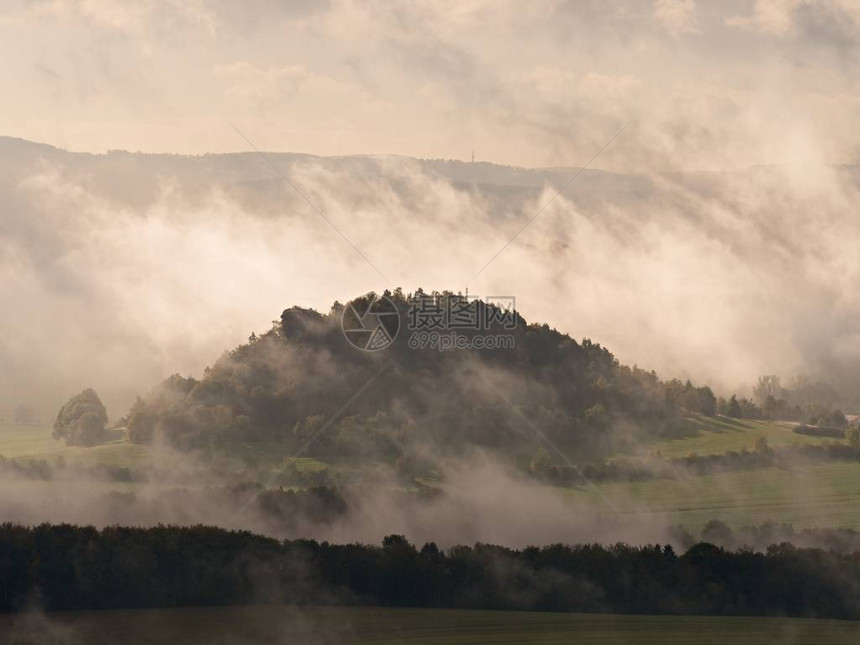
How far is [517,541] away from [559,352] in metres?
65.8

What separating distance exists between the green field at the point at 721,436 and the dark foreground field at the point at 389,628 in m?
77.9

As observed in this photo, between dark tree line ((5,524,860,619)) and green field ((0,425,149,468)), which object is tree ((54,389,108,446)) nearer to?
green field ((0,425,149,468))

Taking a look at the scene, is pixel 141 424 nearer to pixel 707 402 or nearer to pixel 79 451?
pixel 79 451

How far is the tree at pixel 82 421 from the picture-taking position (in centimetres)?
14726

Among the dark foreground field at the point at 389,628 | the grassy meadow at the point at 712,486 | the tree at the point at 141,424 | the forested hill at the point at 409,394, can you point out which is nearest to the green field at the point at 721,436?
the grassy meadow at the point at 712,486

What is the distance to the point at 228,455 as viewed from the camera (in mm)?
137750

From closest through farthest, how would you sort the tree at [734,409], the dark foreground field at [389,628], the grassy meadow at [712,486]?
1. the dark foreground field at [389,628]
2. the grassy meadow at [712,486]
3. the tree at [734,409]

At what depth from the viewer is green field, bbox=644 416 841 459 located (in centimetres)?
15025

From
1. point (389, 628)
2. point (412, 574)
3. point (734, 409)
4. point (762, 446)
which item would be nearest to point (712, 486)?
point (762, 446)

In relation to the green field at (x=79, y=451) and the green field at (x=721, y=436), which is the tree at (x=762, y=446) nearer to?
the green field at (x=721, y=436)

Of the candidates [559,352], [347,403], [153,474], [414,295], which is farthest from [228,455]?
[559,352]

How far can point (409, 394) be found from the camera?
6260 inches

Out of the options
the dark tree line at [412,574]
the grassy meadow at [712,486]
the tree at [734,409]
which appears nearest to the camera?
the dark tree line at [412,574]

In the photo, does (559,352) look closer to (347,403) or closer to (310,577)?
(347,403)
